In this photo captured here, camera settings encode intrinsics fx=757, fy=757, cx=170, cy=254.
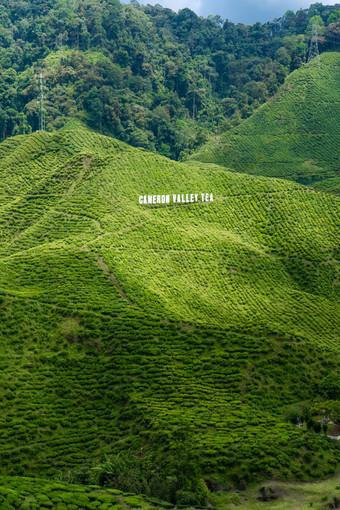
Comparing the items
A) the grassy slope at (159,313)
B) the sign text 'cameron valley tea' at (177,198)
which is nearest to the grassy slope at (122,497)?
the grassy slope at (159,313)

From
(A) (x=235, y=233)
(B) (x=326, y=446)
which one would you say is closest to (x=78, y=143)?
(A) (x=235, y=233)

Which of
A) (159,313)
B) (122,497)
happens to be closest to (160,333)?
(159,313)

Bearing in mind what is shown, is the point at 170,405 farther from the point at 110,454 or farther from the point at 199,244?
the point at 199,244

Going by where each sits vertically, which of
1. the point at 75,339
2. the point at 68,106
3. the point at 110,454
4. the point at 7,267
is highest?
the point at 68,106

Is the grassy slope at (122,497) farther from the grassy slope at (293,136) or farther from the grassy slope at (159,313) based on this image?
the grassy slope at (293,136)

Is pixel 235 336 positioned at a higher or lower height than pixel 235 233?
lower

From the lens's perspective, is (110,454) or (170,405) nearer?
(110,454)
